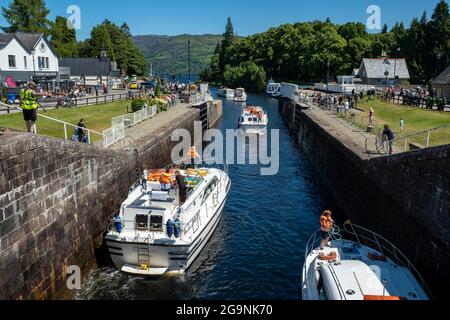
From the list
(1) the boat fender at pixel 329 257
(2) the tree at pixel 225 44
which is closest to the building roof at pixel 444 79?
(1) the boat fender at pixel 329 257

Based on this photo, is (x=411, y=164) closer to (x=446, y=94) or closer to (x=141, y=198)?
(x=141, y=198)

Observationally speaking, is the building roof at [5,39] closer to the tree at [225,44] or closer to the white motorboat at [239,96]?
the white motorboat at [239,96]

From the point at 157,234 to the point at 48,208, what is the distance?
176 inches

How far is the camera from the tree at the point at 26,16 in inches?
3912

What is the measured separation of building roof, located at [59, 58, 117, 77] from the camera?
91.2 m

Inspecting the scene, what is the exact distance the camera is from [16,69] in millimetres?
60438

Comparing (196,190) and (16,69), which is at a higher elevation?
(16,69)

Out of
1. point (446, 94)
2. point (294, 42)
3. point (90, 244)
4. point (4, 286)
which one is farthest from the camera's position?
point (294, 42)

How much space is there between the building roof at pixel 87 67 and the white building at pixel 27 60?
21975 mm

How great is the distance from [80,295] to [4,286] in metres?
4.25

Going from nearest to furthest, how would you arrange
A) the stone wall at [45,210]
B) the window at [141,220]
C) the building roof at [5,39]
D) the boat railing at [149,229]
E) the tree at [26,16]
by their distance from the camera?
the stone wall at [45,210], the boat railing at [149,229], the window at [141,220], the building roof at [5,39], the tree at [26,16]

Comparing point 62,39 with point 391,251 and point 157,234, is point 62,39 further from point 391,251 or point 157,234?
point 391,251

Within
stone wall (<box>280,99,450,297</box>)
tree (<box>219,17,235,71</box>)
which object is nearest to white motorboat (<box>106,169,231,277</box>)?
stone wall (<box>280,99,450,297</box>)
